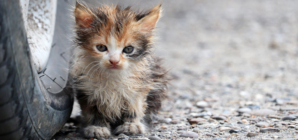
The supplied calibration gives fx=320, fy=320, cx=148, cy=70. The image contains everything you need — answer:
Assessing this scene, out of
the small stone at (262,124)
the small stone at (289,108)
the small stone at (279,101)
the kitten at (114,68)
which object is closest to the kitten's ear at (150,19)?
the kitten at (114,68)

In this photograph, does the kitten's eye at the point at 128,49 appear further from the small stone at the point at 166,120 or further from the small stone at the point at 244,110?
the small stone at the point at 244,110

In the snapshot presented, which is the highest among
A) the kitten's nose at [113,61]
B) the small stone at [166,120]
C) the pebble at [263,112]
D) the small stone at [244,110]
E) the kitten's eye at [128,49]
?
the kitten's eye at [128,49]

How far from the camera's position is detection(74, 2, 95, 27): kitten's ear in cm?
248

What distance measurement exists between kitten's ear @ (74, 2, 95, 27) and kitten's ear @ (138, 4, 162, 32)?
15.3 inches

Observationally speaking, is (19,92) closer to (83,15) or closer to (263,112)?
(83,15)

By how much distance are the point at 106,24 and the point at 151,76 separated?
2.03 feet

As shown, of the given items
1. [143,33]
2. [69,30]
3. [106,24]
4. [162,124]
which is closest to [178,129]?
[162,124]

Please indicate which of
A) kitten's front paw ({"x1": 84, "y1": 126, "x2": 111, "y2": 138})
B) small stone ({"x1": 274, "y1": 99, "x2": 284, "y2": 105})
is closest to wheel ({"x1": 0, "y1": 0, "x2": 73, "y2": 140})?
kitten's front paw ({"x1": 84, "y1": 126, "x2": 111, "y2": 138})

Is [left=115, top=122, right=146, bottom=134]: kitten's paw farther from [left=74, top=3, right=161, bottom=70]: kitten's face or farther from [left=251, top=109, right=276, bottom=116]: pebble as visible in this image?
[left=251, top=109, right=276, bottom=116]: pebble

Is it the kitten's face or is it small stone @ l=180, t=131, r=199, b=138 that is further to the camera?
small stone @ l=180, t=131, r=199, b=138

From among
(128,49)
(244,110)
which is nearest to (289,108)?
(244,110)

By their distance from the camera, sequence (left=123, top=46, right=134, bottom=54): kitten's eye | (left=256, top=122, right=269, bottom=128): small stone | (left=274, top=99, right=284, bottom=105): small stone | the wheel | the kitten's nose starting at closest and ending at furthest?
1. the wheel
2. the kitten's nose
3. (left=123, top=46, right=134, bottom=54): kitten's eye
4. (left=256, top=122, right=269, bottom=128): small stone
5. (left=274, top=99, right=284, bottom=105): small stone

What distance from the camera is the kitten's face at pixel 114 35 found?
7.81 ft

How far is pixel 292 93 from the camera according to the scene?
390 cm
